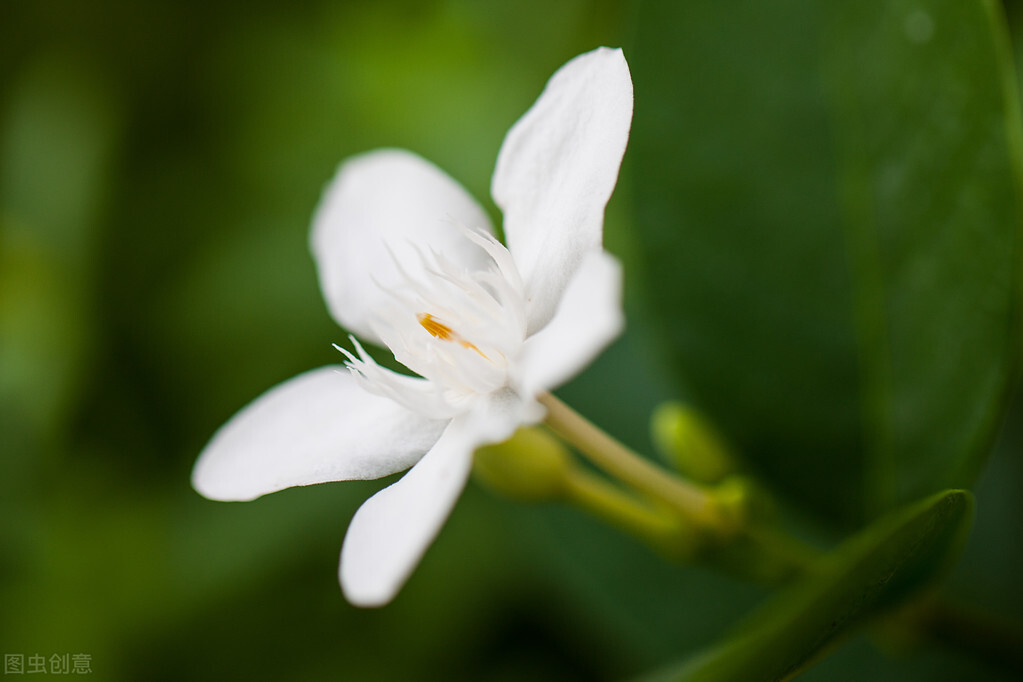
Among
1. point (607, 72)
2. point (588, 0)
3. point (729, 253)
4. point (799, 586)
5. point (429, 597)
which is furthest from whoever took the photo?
point (588, 0)

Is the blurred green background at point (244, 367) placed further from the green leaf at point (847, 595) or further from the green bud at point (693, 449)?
the green leaf at point (847, 595)

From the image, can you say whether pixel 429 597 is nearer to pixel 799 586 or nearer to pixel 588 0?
pixel 799 586

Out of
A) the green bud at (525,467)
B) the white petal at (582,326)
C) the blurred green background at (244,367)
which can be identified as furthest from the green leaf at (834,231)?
the white petal at (582,326)

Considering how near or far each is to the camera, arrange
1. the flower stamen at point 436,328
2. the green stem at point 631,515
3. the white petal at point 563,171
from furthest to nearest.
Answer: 1. the green stem at point 631,515
2. the flower stamen at point 436,328
3. the white petal at point 563,171

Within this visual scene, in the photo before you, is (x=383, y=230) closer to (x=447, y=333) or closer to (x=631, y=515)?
(x=447, y=333)

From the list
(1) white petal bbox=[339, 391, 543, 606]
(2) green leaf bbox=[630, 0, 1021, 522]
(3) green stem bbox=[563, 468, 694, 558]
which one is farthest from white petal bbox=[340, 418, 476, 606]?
(2) green leaf bbox=[630, 0, 1021, 522]

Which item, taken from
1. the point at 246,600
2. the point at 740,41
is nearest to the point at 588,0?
the point at 740,41
